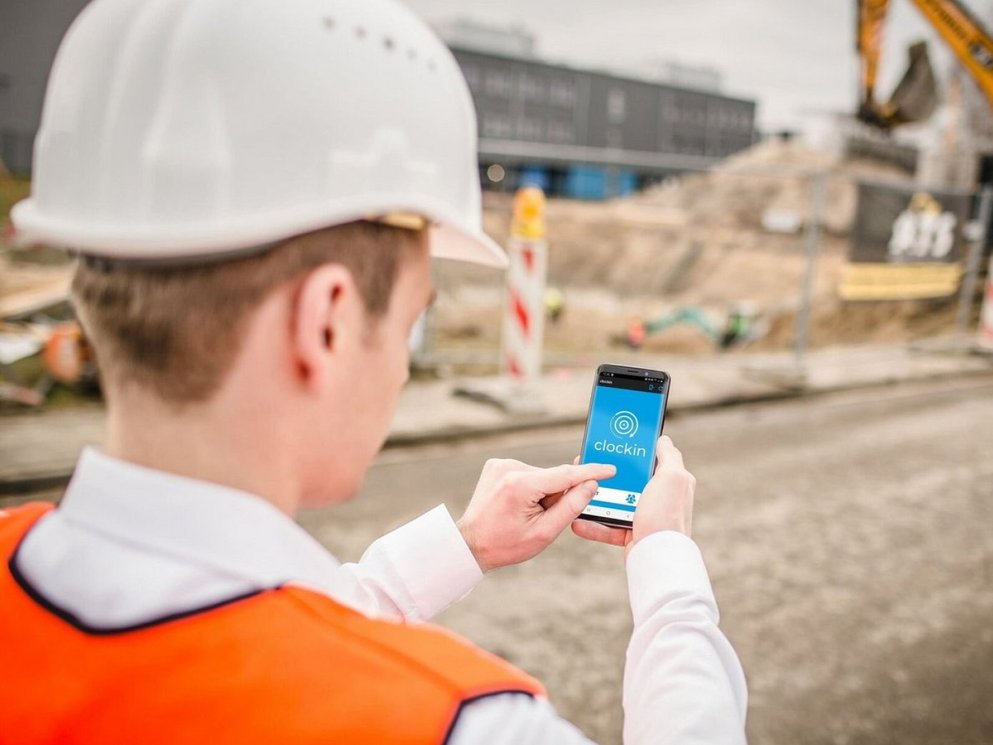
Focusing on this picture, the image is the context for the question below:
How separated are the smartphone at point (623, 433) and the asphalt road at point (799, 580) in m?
1.56

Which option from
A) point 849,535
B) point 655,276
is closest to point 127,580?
point 849,535

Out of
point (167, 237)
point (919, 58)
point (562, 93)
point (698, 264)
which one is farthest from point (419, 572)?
point (562, 93)

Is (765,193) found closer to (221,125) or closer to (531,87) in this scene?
(531,87)

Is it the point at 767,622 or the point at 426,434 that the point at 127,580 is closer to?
the point at 767,622

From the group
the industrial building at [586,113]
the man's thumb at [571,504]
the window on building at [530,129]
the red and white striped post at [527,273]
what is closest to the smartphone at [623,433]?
the man's thumb at [571,504]

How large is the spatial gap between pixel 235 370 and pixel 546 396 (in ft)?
21.1

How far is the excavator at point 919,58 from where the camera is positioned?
11945mm

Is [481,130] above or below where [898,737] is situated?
above

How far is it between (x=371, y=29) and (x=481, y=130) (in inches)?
1918

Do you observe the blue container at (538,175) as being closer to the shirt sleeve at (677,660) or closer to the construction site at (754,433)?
the construction site at (754,433)

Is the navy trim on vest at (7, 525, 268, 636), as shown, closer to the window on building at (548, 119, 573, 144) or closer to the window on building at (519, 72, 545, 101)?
the window on building at (519, 72, 545, 101)

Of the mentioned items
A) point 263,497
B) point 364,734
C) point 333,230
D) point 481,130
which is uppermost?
point 481,130

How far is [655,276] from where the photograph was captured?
2238 centimetres

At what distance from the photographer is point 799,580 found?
3.91 metres
